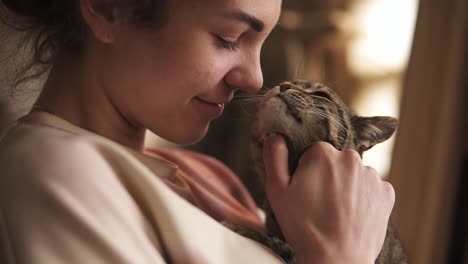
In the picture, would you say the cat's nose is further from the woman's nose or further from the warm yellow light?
the warm yellow light

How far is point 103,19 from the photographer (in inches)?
32.1

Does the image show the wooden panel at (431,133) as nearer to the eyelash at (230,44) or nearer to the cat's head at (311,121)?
the cat's head at (311,121)

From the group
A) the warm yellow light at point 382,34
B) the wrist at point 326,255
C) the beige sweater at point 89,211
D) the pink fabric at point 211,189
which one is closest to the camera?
the beige sweater at point 89,211

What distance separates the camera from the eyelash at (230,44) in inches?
31.7

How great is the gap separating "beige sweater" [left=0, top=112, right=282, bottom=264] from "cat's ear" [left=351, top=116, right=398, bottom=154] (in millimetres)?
437

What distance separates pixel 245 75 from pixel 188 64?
0.10m

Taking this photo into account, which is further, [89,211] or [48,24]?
[48,24]

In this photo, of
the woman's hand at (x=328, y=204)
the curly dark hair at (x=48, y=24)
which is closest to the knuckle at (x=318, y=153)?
the woman's hand at (x=328, y=204)

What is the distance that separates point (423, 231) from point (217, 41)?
922 millimetres

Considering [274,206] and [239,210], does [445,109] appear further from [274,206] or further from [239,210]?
[274,206]

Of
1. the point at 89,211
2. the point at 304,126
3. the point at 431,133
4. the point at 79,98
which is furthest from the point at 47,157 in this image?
the point at 431,133

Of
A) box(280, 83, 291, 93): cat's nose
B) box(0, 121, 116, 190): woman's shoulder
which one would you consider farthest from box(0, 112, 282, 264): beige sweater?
box(280, 83, 291, 93): cat's nose

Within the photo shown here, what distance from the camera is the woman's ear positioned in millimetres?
812

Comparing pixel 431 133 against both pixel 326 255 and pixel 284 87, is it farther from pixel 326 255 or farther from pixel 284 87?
pixel 326 255
